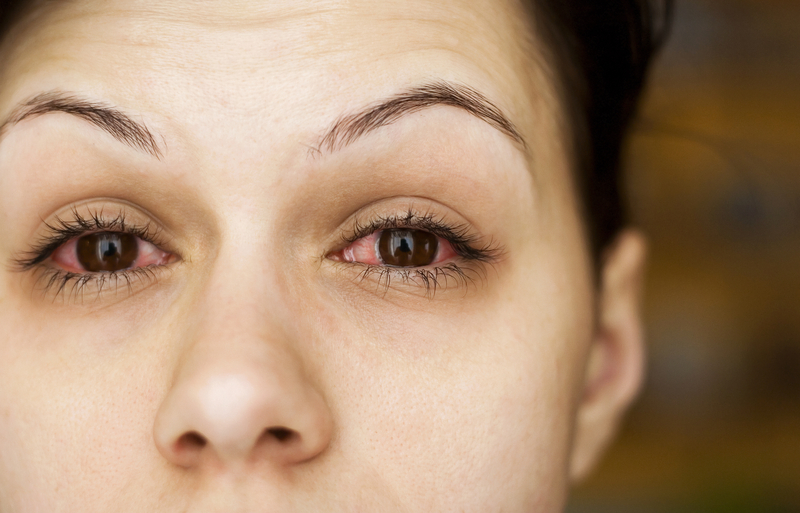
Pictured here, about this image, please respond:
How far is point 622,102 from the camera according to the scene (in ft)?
5.04

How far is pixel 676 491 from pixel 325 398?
2.35 meters

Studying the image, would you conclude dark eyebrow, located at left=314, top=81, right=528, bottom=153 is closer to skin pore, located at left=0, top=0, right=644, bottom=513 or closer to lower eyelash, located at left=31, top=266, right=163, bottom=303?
skin pore, located at left=0, top=0, right=644, bottom=513

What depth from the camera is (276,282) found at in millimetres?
936

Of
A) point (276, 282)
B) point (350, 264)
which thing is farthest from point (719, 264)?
point (276, 282)

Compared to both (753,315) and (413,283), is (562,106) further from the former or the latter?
(753,315)

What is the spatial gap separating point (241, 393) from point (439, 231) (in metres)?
0.40

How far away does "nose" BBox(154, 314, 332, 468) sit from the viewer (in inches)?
32.5

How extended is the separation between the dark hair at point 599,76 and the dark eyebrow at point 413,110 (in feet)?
0.89

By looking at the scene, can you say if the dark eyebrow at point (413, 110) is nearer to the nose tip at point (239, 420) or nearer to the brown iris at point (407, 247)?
the brown iris at point (407, 247)

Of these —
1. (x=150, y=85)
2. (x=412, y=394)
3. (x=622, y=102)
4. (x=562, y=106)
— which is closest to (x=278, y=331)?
(x=412, y=394)

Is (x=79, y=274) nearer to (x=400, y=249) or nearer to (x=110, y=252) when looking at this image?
(x=110, y=252)

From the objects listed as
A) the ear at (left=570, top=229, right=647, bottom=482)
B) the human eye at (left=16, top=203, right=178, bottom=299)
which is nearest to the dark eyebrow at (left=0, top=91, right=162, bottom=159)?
the human eye at (left=16, top=203, right=178, bottom=299)

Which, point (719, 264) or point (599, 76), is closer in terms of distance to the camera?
A: point (599, 76)

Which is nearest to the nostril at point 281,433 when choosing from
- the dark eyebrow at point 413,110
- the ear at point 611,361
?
the dark eyebrow at point 413,110
